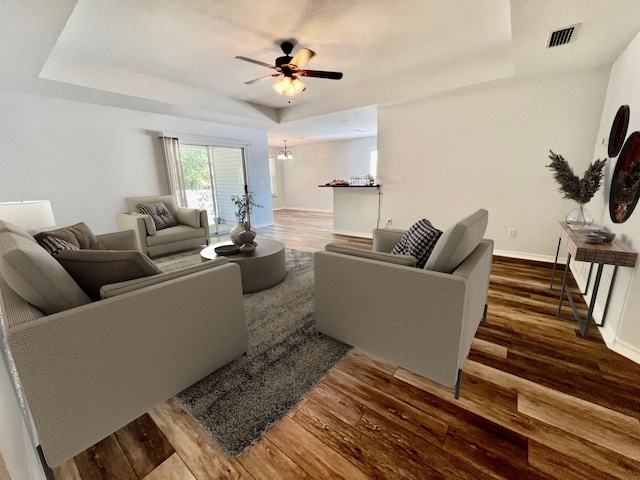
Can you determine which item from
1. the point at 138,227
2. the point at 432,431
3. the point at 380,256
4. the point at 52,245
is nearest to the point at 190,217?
the point at 138,227

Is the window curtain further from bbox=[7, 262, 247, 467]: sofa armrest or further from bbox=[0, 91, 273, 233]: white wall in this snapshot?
bbox=[7, 262, 247, 467]: sofa armrest

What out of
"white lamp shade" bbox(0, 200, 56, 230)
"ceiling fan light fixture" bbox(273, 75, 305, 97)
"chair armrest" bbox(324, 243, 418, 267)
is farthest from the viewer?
"ceiling fan light fixture" bbox(273, 75, 305, 97)

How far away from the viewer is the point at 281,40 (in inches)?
107

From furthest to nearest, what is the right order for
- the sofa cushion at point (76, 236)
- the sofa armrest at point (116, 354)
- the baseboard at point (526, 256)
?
1. the baseboard at point (526, 256)
2. the sofa cushion at point (76, 236)
3. the sofa armrest at point (116, 354)

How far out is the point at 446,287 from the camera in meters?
1.32

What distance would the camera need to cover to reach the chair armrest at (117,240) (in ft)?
8.99

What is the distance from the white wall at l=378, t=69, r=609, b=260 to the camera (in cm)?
324

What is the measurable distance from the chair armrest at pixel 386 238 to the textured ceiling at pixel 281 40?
1854 mm

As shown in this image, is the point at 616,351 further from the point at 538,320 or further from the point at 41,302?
the point at 41,302

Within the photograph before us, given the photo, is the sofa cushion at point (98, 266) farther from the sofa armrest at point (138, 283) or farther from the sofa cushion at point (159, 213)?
the sofa cushion at point (159, 213)

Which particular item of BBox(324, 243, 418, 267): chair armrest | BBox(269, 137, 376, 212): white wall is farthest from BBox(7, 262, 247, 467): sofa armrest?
BBox(269, 137, 376, 212): white wall

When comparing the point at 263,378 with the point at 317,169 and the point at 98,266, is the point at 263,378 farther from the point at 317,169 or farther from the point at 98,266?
the point at 317,169

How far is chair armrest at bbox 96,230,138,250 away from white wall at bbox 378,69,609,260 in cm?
399

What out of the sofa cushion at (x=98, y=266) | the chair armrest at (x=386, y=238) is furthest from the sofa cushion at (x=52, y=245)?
the chair armrest at (x=386, y=238)
